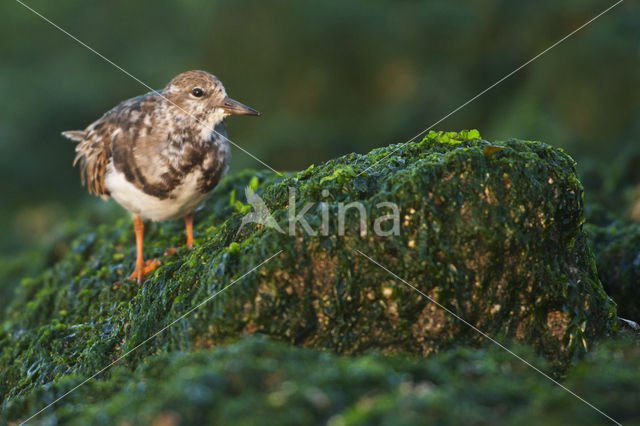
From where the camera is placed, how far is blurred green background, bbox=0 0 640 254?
30.7 ft

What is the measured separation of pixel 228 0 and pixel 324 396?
488 inches

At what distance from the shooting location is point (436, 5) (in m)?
12.5

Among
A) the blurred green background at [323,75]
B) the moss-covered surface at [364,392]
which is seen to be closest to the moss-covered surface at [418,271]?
the moss-covered surface at [364,392]

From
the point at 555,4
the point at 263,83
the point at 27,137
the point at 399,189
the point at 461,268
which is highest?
the point at 555,4

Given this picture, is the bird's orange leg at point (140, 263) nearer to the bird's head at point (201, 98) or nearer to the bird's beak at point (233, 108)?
the bird's head at point (201, 98)

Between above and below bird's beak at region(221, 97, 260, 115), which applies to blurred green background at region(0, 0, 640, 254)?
above

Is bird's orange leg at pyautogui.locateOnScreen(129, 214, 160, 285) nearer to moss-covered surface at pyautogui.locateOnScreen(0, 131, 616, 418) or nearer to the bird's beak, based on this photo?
moss-covered surface at pyautogui.locateOnScreen(0, 131, 616, 418)

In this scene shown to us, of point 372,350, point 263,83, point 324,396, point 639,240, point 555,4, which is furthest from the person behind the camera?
point 263,83

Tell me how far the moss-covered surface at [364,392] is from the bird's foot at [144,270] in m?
2.22

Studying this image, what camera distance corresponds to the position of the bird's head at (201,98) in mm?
5293

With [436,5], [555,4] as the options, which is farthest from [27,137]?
[555,4]

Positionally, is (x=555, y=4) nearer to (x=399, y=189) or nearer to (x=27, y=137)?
(x=399, y=189)

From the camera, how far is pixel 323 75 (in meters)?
12.3

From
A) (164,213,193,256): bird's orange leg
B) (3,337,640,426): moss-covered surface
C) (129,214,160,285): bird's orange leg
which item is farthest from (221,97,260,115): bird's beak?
(3,337,640,426): moss-covered surface
